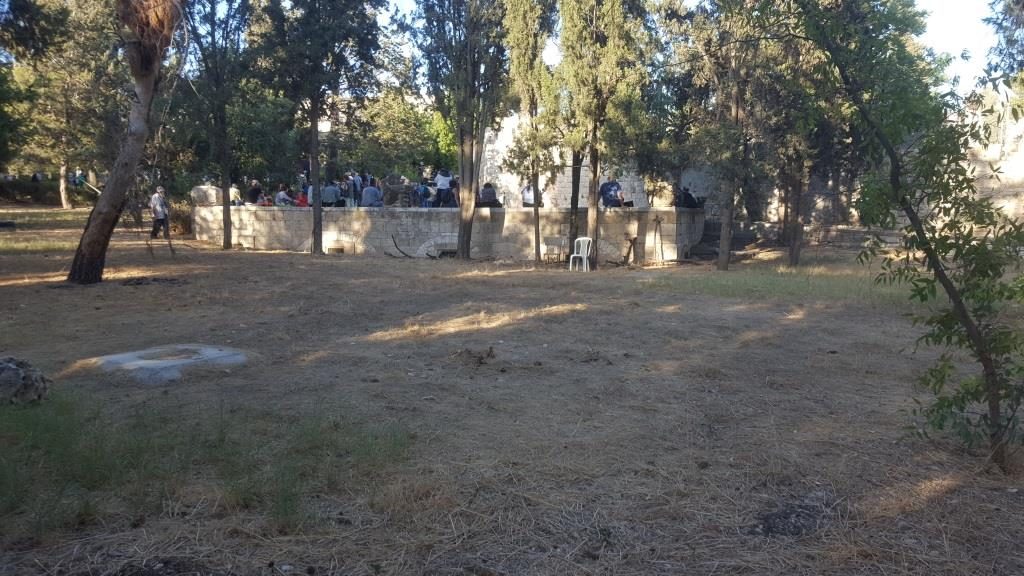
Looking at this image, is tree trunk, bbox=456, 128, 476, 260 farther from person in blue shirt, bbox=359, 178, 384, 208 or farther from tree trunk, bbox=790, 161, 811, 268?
tree trunk, bbox=790, 161, 811, 268

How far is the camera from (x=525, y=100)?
63.0 ft

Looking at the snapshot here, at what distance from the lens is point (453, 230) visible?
22297 millimetres

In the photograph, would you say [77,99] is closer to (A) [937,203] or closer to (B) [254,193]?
(B) [254,193]

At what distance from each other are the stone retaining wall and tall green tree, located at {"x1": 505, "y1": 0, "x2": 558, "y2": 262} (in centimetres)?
245

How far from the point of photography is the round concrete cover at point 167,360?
22.2 ft

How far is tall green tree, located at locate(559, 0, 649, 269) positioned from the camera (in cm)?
1769

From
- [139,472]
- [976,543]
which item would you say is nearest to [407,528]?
[139,472]

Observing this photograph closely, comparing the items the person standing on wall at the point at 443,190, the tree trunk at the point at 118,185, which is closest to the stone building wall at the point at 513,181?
the person standing on wall at the point at 443,190

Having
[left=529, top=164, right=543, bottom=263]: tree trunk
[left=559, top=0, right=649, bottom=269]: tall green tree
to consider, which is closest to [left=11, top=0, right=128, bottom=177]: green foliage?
[left=529, top=164, right=543, bottom=263]: tree trunk

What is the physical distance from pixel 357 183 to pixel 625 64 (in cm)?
1375

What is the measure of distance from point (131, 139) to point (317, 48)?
23.5ft

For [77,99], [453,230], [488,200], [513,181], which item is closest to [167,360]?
[453,230]

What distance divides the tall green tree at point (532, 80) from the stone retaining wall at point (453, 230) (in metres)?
2.45

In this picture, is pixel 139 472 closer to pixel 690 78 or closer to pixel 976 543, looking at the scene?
pixel 976 543
